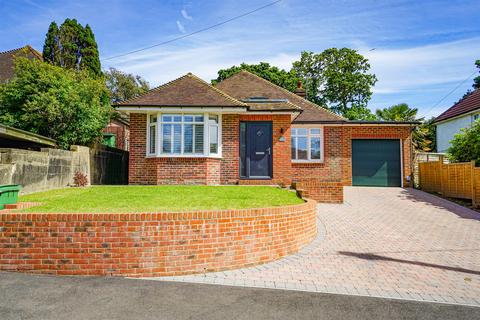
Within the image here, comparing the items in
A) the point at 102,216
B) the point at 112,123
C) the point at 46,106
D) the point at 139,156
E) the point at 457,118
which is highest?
the point at 457,118

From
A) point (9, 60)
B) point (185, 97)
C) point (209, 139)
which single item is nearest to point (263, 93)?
point (185, 97)

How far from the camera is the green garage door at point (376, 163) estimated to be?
17.3m

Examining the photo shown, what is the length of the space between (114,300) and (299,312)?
7.33 ft

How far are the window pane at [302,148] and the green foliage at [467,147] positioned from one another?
663cm

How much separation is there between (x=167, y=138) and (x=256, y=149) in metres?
3.60

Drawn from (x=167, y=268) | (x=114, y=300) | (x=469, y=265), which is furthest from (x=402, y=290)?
(x=114, y=300)

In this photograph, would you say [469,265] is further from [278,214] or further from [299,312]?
[299,312]

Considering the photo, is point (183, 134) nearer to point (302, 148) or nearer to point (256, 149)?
point (256, 149)

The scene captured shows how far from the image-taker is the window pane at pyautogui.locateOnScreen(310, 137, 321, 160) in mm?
17219

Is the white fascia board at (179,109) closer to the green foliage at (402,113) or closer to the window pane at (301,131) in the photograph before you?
the window pane at (301,131)

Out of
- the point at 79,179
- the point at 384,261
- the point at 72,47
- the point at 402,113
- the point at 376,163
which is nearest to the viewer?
the point at 384,261

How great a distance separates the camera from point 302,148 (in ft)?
56.4

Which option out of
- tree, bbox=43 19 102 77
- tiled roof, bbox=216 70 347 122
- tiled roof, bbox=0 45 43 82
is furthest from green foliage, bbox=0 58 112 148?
tiled roof, bbox=0 45 43 82

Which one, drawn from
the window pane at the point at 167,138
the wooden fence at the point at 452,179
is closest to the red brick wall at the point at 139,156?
the window pane at the point at 167,138
